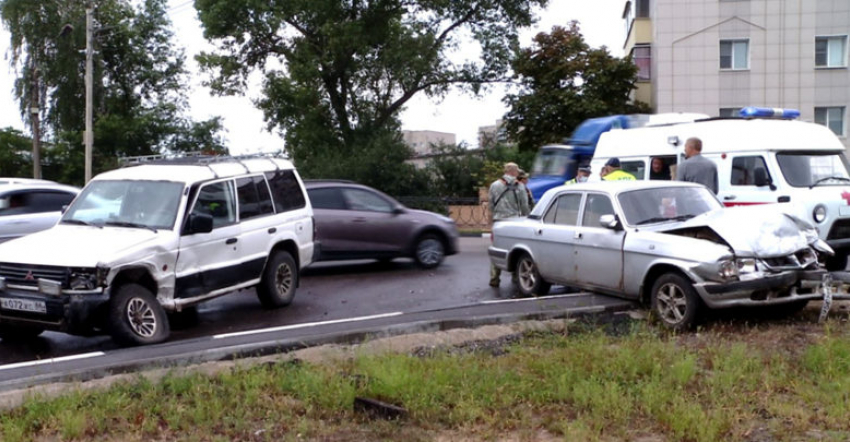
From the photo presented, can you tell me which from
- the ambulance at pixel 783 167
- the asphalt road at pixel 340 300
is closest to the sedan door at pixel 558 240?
the asphalt road at pixel 340 300

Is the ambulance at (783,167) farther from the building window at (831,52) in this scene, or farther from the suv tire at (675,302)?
the building window at (831,52)

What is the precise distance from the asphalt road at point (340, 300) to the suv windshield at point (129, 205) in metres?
1.27

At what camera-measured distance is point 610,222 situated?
9.60 metres

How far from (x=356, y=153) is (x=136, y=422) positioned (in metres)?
30.3

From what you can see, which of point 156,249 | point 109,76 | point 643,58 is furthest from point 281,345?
point 109,76

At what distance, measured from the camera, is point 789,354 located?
7.36m

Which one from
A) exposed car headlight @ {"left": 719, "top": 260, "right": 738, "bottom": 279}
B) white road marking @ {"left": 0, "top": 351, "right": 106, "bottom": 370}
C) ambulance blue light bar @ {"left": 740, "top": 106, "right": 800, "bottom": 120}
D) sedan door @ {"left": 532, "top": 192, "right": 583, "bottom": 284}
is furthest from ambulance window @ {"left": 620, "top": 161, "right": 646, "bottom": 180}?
white road marking @ {"left": 0, "top": 351, "right": 106, "bottom": 370}

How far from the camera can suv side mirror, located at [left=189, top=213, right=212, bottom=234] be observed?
A: 30.8 ft

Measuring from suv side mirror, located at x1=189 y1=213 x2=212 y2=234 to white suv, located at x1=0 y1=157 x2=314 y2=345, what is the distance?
11 millimetres

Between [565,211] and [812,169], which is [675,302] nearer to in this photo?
[565,211]

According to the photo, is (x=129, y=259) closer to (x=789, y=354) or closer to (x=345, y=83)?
(x=789, y=354)

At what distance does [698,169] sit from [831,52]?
26714 mm

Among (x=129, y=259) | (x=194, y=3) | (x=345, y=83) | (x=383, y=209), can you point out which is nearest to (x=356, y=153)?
(x=345, y=83)

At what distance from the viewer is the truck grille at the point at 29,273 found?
8.23 m
